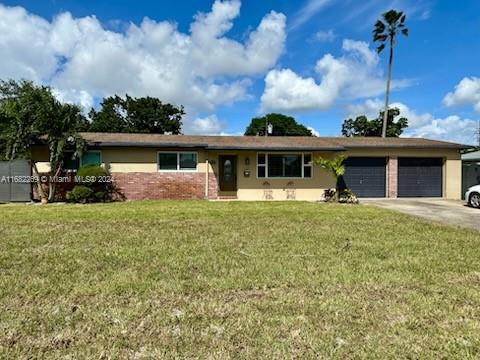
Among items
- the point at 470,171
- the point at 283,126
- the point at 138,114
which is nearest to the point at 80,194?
the point at 470,171

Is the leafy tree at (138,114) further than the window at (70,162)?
Yes

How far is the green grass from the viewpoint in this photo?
112 inches

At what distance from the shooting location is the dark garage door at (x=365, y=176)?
680 inches

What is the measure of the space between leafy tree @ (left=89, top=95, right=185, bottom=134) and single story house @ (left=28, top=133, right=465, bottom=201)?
25670 millimetres

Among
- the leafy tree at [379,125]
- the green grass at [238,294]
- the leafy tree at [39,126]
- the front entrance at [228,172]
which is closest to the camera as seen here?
the green grass at [238,294]

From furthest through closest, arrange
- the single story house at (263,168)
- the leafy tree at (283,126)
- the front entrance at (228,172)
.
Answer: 1. the leafy tree at (283,126)
2. the front entrance at (228,172)
3. the single story house at (263,168)

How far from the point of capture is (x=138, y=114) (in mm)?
41781

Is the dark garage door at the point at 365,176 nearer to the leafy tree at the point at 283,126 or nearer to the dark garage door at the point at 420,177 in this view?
the dark garage door at the point at 420,177

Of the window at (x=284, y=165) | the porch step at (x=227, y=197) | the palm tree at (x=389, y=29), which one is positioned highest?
the palm tree at (x=389, y=29)

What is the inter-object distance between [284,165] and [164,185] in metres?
5.60

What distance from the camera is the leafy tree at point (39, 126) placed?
42.8ft

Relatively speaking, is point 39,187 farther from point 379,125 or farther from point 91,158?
point 379,125

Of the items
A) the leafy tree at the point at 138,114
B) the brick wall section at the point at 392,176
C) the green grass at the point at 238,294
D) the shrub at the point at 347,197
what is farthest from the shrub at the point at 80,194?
the leafy tree at the point at 138,114

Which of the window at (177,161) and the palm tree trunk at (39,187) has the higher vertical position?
the window at (177,161)
